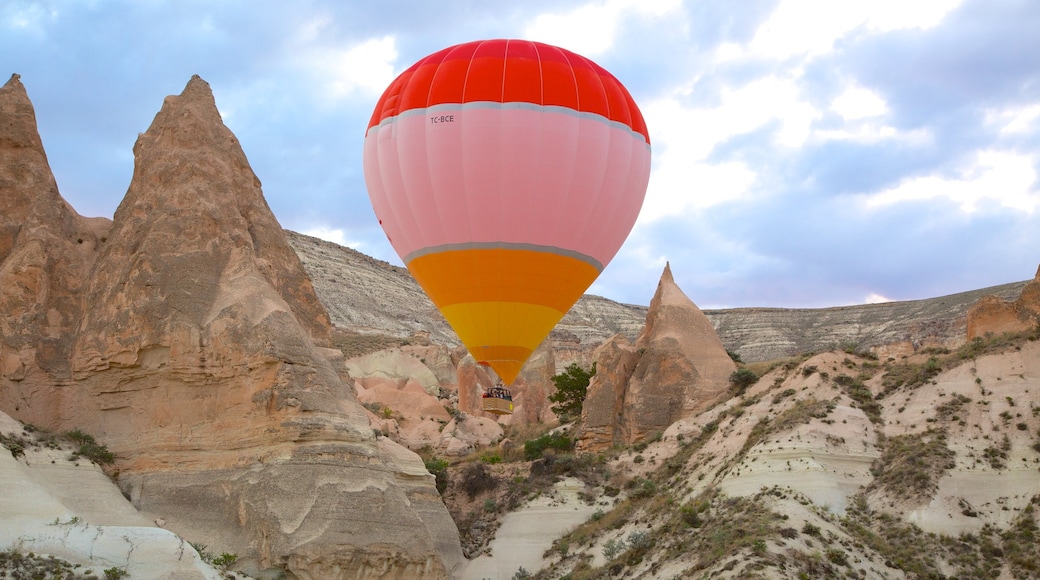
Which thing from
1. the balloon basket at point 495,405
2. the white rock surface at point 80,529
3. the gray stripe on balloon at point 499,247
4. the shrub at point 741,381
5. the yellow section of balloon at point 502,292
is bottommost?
the white rock surface at point 80,529

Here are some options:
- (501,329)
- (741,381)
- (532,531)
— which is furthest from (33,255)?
(741,381)

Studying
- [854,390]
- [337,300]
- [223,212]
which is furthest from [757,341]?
[223,212]

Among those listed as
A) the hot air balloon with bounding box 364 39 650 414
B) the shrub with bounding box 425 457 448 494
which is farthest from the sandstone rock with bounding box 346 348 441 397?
the hot air balloon with bounding box 364 39 650 414

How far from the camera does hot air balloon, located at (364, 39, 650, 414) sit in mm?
31969

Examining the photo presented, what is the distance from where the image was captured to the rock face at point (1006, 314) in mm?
34312

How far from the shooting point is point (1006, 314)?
35.7 metres

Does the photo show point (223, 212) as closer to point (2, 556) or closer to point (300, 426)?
point (300, 426)

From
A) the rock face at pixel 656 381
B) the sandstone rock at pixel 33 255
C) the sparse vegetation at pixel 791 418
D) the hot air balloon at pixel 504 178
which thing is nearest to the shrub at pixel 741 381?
the rock face at pixel 656 381

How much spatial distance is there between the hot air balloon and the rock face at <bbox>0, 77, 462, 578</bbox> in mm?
4501

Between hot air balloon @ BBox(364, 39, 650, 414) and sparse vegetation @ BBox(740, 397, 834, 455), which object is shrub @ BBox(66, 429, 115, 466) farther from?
sparse vegetation @ BBox(740, 397, 834, 455)

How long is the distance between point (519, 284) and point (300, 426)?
795 cm

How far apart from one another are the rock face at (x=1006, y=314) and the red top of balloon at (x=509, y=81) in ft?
44.5

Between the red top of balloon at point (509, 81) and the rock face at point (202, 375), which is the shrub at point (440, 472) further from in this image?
the red top of balloon at point (509, 81)

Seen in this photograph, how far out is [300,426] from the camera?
1131 inches
